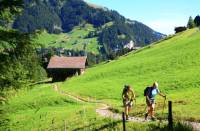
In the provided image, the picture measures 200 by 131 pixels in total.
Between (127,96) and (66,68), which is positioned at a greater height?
(66,68)

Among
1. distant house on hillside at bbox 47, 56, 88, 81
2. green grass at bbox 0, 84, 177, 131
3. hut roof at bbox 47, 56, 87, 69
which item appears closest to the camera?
green grass at bbox 0, 84, 177, 131

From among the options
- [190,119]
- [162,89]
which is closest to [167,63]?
[162,89]

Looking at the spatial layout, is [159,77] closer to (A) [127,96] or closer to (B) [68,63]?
(A) [127,96]

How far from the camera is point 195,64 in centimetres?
7888

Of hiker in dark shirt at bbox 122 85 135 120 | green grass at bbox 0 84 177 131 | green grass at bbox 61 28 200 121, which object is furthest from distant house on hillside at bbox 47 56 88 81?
hiker in dark shirt at bbox 122 85 135 120

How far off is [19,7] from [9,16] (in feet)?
1.99

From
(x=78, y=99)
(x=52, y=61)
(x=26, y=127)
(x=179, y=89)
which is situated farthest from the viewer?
(x=52, y=61)

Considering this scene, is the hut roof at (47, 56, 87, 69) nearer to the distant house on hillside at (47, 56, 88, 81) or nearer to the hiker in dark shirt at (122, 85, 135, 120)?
the distant house on hillside at (47, 56, 88, 81)

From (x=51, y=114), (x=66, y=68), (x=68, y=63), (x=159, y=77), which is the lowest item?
(x=51, y=114)

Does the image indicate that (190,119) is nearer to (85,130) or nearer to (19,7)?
(85,130)

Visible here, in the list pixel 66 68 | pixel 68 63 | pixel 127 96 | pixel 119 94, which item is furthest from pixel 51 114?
pixel 68 63

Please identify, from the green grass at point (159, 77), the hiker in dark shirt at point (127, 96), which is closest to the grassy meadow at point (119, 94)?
the green grass at point (159, 77)

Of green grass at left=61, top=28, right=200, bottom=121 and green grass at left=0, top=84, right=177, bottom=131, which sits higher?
green grass at left=61, top=28, right=200, bottom=121

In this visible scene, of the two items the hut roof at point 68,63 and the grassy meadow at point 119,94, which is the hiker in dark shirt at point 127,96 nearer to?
the grassy meadow at point 119,94
